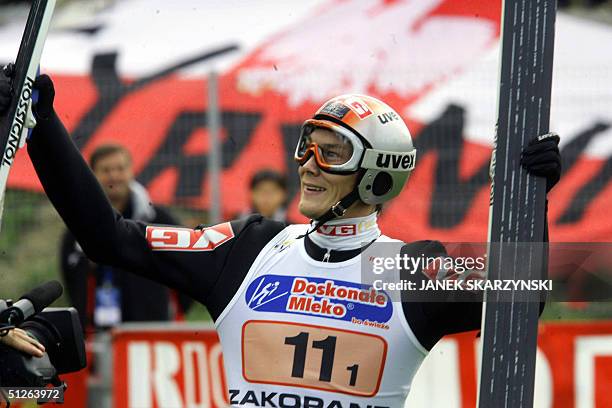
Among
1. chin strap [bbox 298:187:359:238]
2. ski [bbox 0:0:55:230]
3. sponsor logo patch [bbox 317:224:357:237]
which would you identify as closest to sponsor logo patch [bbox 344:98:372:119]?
chin strap [bbox 298:187:359:238]

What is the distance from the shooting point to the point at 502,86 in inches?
143

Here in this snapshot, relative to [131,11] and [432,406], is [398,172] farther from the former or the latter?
[131,11]

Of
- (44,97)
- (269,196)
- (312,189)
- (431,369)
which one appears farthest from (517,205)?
(269,196)

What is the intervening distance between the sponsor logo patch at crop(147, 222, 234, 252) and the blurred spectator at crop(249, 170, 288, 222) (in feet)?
12.4

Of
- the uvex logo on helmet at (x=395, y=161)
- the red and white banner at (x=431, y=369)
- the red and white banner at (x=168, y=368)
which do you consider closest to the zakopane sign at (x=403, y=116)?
the red and white banner at (x=431, y=369)

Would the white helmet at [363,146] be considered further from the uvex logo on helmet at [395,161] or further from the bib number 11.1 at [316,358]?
the bib number 11.1 at [316,358]

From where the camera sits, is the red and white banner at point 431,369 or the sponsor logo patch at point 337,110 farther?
the red and white banner at point 431,369

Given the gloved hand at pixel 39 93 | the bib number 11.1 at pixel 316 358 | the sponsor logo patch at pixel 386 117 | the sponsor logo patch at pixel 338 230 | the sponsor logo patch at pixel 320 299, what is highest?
the sponsor logo patch at pixel 386 117

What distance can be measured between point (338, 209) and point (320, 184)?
99mm

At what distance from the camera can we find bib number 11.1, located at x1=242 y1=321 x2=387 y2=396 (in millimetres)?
4125

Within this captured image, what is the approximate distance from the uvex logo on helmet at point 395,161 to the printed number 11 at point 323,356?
0.60 metres

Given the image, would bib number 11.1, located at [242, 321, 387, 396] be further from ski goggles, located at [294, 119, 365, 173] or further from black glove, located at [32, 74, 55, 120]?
black glove, located at [32, 74, 55, 120]

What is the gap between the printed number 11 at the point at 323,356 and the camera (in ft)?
13.5

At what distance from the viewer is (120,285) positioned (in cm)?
801
